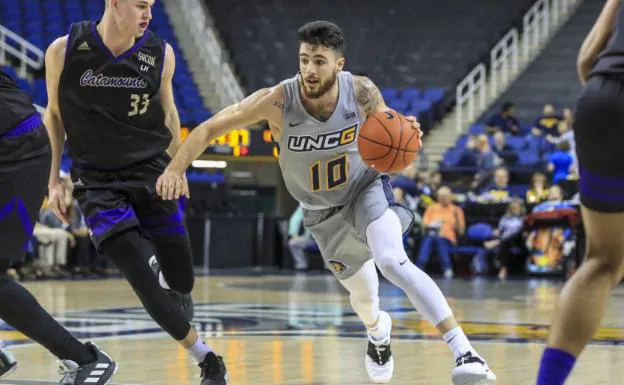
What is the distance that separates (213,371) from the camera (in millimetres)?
5332

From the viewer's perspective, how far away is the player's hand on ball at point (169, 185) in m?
5.14

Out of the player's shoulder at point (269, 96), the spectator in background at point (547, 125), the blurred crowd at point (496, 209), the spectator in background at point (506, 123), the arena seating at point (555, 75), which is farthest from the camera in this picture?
the arena seating at point (555, 75)

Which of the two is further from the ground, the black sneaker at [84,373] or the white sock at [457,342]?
the white sock at [457,342]

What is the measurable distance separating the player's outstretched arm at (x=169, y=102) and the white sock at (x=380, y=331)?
1297mm

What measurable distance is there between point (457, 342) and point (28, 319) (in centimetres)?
176

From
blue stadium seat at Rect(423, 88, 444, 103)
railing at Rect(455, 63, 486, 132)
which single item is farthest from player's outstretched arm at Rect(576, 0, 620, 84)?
blue stadium seat at Rect(423, 88, 444, 103)

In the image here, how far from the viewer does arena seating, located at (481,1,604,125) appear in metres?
22.7

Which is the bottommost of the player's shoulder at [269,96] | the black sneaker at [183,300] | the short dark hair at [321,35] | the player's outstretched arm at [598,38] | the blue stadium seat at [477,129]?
the black sneaker at [183,300]

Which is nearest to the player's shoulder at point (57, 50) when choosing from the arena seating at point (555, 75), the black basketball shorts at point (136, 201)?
the black basketball shorts at point (136, 201)

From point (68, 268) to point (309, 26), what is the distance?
37.2 feet

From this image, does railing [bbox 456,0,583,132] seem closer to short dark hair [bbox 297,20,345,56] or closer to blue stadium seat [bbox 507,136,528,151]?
blue stadium seat [bbox 507,136,528,151]

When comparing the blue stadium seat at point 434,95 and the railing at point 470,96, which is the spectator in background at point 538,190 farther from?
the blue stadium seat at point 434,95

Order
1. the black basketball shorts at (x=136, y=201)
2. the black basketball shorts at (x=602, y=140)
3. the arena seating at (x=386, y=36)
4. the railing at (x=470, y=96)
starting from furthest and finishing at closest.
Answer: the arena seating at (x=386, y=36)
the railing at (x=470, y=96)
the black basketball shorts at (x=136, y=201)
the black basketball shorts at (x=602, y=140)

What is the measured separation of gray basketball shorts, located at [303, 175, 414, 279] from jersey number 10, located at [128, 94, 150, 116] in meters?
0.93
